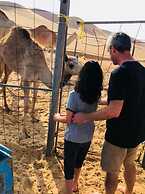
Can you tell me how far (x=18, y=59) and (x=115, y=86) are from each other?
3802 millimetres

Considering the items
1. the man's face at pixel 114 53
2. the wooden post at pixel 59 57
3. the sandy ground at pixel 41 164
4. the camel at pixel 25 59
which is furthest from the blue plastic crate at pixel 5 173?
the camel at pixel 25 59

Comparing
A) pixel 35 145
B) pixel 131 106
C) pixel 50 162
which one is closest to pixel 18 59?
pixel 35 145

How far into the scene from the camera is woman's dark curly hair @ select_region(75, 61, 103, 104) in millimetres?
3740

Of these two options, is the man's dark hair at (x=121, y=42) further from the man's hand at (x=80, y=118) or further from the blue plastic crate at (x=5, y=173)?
the blue plastic crate at (x=5, y=173)

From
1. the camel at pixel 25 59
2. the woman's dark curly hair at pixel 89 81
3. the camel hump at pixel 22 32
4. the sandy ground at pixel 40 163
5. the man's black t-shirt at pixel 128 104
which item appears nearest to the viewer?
the man's black t-shirt at pixel 128 104

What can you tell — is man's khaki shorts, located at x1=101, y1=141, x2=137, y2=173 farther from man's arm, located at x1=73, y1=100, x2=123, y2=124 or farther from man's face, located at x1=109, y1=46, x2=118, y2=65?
man's face, located at x1=109, y1=46, x2=118, y2=65

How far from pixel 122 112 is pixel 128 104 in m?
0.10

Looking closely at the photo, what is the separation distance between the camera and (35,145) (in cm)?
581

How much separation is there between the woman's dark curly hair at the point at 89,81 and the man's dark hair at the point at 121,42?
0.26 m

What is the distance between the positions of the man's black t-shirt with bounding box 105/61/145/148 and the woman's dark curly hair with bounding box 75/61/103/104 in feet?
0.64

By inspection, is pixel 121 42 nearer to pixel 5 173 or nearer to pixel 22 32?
pixel 5 173

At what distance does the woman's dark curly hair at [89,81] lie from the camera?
3.74 m

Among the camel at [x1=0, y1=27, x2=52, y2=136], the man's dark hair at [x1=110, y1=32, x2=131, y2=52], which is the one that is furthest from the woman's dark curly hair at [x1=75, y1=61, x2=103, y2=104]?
the camel at [x1=0, y1=27, x2=52, y2=136]

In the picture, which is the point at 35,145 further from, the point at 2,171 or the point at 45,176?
the point at 2,171
